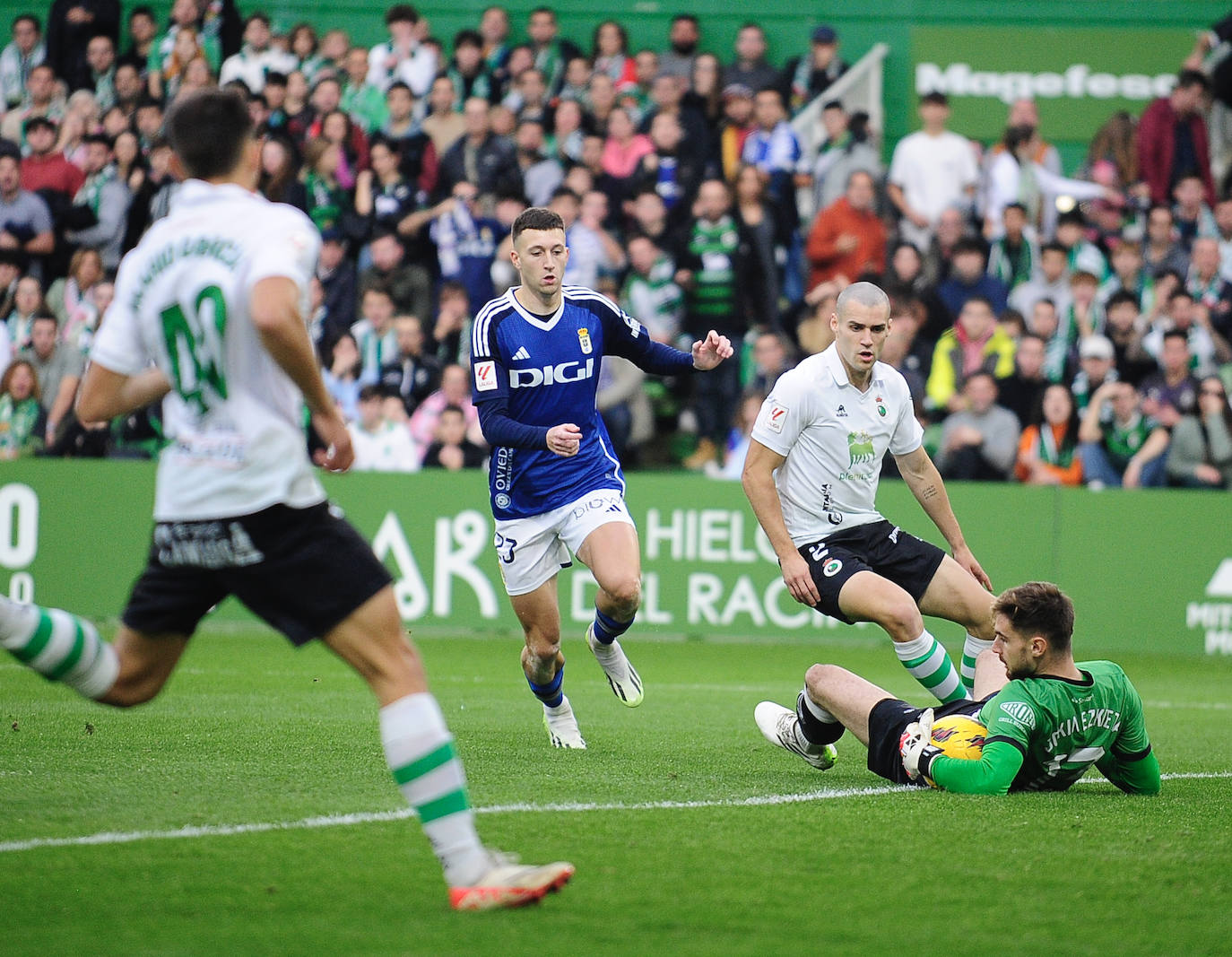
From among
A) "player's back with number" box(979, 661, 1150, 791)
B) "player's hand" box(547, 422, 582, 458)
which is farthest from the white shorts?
"player's back with number" box(979, 661, 1150, 791)

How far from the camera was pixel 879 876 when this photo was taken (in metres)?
5.12

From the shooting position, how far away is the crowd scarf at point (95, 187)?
710 inches

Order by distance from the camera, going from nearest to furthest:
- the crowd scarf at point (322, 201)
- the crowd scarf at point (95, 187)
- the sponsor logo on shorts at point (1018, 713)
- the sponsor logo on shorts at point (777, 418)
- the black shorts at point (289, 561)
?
the black shorts at point (289, 561) → the sponsor logo on shorts at point (1018, 713) → the sponsor logo on shorts at point (777, 418) → the crowd scarf at point (322, 201) → the crowd scarf at point (95, 187)

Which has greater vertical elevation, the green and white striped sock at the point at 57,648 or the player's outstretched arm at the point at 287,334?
the player's outstretched arm at the point at 287,334

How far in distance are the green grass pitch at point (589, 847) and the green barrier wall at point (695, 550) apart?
5479mm

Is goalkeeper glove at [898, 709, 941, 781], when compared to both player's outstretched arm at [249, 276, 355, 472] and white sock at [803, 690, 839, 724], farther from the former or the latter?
player's outstretched arm at [249, 276, 355, 472]

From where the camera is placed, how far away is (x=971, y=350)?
627 inches

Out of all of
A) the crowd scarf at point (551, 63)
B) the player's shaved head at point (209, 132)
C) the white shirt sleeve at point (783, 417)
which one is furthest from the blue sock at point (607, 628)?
the crowd scarf at point (551, 63)

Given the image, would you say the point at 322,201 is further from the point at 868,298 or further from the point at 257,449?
the point at 257,449

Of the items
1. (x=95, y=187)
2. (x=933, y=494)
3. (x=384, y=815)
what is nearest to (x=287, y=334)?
(x=384, y=815)

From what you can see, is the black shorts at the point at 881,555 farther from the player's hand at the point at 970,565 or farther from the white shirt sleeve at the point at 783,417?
the white shirt sleeve at the point at 783,417

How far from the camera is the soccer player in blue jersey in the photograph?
326 inches

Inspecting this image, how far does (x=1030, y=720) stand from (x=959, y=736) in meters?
0.34

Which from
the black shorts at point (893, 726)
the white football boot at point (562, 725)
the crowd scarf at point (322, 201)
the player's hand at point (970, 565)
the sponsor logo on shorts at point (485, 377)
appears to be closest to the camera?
the black shorts at point (893, 726)
